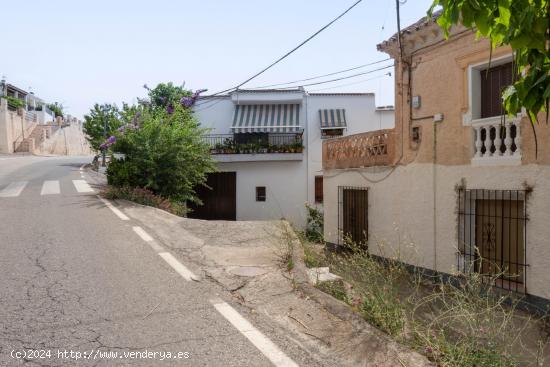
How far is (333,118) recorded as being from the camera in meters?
20.3

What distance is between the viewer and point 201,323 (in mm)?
3895

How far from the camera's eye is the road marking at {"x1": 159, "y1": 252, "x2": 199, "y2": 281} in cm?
535

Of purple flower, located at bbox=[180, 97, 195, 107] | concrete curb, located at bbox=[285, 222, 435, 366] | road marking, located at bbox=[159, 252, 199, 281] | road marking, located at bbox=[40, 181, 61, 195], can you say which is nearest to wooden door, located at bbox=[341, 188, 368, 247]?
concrete curb, located at bbox=[285, 222, 435, 366]

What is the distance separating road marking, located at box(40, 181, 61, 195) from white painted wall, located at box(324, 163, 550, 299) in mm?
8773

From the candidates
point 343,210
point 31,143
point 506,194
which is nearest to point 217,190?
point 343,210

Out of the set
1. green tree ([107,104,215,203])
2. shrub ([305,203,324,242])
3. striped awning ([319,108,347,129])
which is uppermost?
striped awning ([319,108,347,129])

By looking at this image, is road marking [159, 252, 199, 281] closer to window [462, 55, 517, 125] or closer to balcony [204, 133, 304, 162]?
window [462, 55, 517, 125]

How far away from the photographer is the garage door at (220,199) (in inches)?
822

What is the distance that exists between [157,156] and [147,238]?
5662 mm

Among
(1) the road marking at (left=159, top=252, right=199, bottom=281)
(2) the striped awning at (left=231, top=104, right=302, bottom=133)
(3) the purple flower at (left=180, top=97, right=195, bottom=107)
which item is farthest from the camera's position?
(3) the purple flower at (left=180, top=97, right=195, bottom=107)

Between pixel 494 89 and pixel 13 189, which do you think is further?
pixel 13 189

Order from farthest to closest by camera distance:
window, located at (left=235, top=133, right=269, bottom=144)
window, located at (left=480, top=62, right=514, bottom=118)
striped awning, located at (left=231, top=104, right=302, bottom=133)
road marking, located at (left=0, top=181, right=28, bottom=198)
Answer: window, located at (left=235, top=133, right=269, bottom=144)
striped awning, located at (left=231, top=104, right=302, bottom=133)
road marking, located at (left=0, top=181, right=28, bottom=198)
window, located at (left=480, top=62, right=514, bottom=118)

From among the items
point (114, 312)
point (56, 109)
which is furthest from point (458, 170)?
point (56, 109)

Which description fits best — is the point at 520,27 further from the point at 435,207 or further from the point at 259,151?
the point at 259,151
